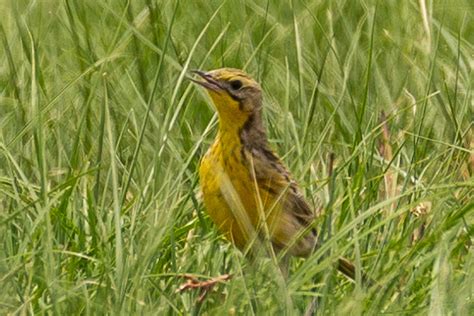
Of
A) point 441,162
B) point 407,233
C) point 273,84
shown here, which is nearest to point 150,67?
point 273,84

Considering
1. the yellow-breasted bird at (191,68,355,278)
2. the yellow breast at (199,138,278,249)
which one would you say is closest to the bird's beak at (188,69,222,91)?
the yellow-breasted bird at (191,68,355,278)

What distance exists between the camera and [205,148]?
727cm

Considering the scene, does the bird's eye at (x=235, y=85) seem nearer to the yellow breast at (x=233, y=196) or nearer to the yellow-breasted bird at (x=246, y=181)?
the yellow-breasted bird at (x=246, y=181)

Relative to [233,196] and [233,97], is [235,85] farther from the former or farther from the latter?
[233,196]

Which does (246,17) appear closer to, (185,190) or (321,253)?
(185,190)

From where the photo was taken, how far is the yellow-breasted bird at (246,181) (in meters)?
5.98

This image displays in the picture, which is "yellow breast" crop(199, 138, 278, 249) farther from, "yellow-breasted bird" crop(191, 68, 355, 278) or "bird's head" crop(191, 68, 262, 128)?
"bird's head" crop(191, 68, 262, 128)

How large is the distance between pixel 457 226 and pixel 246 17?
3.00 meters

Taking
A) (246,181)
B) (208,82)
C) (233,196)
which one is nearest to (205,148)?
(208,82)

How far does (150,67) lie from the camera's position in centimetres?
777

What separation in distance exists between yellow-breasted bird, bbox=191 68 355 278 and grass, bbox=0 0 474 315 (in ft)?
0.34

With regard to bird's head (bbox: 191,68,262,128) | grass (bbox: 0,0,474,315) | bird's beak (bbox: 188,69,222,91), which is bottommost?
grass (bbox: 0,0,474,315)

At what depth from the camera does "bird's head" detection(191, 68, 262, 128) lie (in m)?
6.42

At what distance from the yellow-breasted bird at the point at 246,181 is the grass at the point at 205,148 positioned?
105mm
